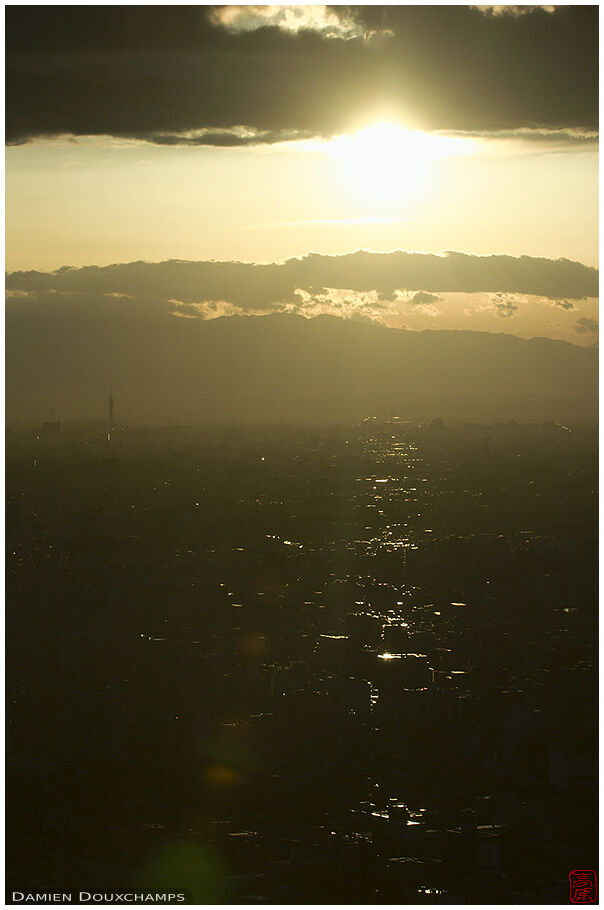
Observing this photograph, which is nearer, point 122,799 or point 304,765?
point 122,799

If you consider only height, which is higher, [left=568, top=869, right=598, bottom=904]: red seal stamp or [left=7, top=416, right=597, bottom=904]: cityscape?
[left=568, top=869, right=598, bottom=904]: red seal stamp

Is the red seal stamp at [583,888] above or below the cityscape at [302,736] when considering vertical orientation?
above

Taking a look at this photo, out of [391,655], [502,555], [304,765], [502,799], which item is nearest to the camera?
→ [502,799]

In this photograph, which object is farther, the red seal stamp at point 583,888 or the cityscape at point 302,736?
the cityscape at point 302,736

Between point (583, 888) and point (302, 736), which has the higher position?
point (583, 888)

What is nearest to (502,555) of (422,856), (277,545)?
(277,545)

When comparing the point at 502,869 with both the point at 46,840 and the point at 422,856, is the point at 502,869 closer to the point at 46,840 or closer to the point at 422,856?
the point at 422,856

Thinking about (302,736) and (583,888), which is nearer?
(583,888)

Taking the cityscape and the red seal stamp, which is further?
the cityscape
